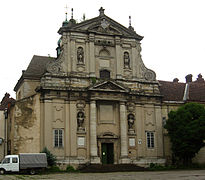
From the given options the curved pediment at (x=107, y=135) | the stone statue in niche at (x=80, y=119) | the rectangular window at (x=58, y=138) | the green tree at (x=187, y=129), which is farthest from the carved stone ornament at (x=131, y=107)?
the rectangular window at (x=58, y=138)

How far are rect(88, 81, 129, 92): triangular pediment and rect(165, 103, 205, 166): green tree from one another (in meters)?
5.56

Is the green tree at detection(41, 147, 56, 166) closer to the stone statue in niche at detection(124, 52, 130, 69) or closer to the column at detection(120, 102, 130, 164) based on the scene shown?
the column at detection(120, 102, 130, 164)

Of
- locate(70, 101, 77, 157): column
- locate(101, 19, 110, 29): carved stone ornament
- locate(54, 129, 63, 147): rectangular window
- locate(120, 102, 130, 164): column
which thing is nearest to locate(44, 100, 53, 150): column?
locate(54, 129, 63, 147): rectangular window

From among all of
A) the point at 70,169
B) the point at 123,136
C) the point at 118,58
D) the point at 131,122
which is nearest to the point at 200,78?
the point at 118,58

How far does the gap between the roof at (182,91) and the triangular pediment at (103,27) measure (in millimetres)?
6691

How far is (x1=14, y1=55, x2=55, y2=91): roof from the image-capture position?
38500 millimetres

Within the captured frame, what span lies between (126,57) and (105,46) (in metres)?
2.56

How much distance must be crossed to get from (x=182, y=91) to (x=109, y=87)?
34.9 ft

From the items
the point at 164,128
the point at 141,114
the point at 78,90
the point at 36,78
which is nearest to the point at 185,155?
the point at 164,128

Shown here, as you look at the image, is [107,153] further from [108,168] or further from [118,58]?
[118,58]

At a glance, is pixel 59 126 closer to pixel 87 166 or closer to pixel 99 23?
pixel 87 166

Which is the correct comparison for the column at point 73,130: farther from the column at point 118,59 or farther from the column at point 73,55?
the column at point 118,59

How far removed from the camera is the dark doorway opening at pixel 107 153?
3469 cm

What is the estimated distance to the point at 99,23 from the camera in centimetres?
3709
